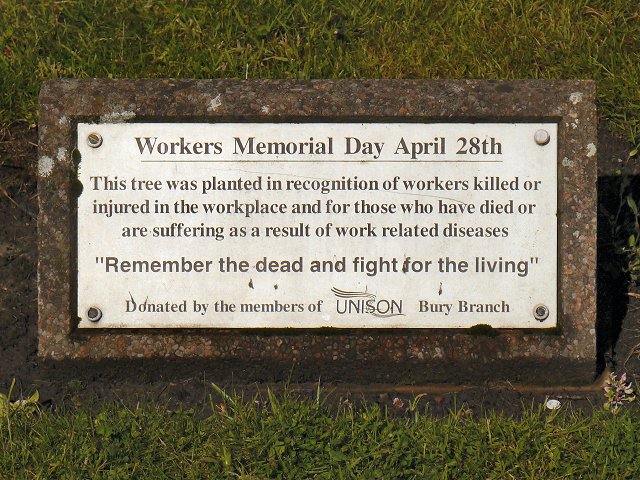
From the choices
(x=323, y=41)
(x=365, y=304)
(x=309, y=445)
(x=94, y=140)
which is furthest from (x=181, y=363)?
(x=323, y=41)

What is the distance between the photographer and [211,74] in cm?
404

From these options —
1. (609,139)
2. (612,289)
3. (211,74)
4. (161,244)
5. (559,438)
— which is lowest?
(559,438)

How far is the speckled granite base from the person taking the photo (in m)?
3.24

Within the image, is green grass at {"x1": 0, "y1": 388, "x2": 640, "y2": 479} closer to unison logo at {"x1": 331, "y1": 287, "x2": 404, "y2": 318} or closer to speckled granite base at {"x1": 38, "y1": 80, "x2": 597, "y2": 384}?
speckled granite base at {"x1": 38, "y1": 80, "x2": 597, "y2": 384}

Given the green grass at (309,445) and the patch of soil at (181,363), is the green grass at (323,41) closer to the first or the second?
the patch of soil at (181,363)

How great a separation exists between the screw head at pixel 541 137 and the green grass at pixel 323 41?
855 millimetres

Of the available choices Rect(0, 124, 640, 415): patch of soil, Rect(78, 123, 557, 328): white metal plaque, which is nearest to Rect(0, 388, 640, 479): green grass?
Rect(0, 124, 640, 415): patch of soil

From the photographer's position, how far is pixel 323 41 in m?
4.10

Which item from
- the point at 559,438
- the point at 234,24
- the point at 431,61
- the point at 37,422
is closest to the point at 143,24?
the point at 234,24

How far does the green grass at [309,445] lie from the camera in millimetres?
3014

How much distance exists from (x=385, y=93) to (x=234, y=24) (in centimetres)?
116

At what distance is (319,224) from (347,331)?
0.41 m

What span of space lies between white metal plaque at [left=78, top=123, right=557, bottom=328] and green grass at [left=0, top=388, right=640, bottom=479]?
13.9 inches

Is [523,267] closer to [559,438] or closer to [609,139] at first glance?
[559,438]
